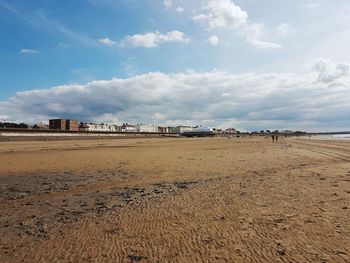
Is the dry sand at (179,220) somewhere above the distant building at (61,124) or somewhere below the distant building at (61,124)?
below

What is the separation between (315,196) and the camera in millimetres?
9023

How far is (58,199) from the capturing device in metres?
9.81

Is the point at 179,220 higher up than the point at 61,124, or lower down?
lower down

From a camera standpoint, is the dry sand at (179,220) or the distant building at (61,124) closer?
the dry sand at (179,220)

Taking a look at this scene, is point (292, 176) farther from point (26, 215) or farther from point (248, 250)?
point (26, 215)

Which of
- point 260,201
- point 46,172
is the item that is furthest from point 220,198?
point 46,172

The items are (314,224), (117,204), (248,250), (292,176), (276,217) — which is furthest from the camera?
(292,176)

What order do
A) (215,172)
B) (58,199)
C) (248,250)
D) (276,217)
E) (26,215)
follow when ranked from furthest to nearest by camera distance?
(215,172), (58,199), (26,215), (276,217), (248,250)

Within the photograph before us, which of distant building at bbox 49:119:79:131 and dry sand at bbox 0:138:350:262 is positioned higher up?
distant building at bbox 49:119:79:131

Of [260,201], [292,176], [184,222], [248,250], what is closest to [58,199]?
[184,222]

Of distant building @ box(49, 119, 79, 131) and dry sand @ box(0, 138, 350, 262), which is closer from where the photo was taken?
dry sand @ box(0, 138, 350, 262)

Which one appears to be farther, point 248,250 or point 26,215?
point 26,215

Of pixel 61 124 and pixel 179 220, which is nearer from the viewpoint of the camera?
pixel 179 220

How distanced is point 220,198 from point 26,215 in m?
4.91
